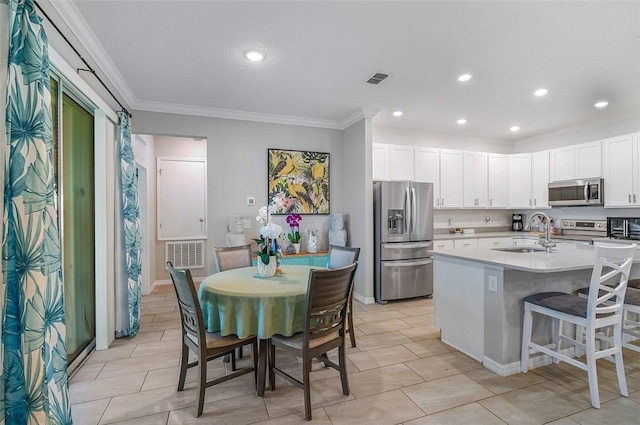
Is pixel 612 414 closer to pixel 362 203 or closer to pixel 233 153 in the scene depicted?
pixel 362 203

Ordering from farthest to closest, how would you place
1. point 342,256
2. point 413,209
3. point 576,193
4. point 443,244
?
point 443,244 < point 576,193 < point 413,209 < point 342,256

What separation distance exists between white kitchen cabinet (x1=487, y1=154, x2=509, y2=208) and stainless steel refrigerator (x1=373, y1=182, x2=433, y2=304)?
1769 mm

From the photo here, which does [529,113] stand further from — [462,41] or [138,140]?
[138,140]

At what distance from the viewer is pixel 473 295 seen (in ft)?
8.59

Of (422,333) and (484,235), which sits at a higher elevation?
(484,235)

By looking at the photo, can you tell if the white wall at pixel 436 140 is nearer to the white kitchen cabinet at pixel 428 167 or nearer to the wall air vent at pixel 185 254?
the white kitchen cabinet at pixel 428 167

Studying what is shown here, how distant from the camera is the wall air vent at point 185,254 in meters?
5.40

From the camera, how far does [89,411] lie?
6.52ft

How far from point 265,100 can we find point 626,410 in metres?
4.23

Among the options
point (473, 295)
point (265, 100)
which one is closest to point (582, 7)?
point (473, 295)

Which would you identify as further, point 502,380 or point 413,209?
point 413,209

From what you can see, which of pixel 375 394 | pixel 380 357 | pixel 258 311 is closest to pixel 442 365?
pixel 380 357

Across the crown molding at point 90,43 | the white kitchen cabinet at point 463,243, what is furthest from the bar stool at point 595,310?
the crown molding at point 90,43

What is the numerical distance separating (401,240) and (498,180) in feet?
8.70
